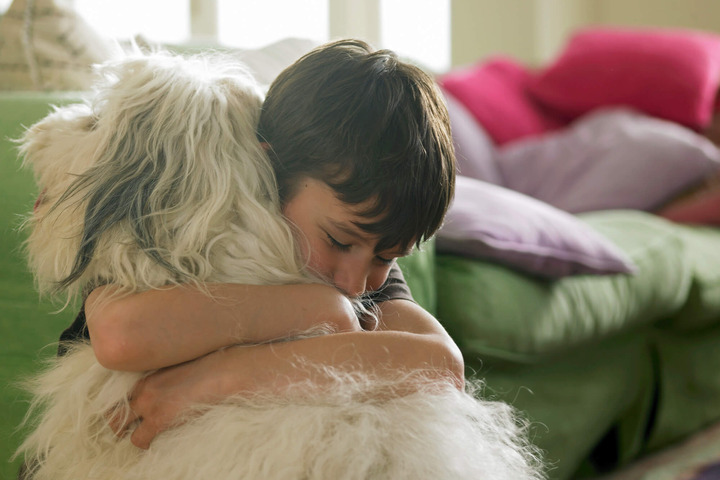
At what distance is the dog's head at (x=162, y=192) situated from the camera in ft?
2.02

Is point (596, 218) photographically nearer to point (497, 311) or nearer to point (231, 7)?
point (497, 311)

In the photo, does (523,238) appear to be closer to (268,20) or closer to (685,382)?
(685,382)

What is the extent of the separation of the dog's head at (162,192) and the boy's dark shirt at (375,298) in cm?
4

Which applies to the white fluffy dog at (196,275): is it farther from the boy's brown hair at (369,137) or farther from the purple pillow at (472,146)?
the purple pillow at (472,146)

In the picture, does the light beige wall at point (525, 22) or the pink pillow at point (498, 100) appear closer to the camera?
the pink pillow at point (498, 100)

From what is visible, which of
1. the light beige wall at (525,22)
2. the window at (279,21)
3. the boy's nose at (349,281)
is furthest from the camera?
the light beige wall at (525,22)

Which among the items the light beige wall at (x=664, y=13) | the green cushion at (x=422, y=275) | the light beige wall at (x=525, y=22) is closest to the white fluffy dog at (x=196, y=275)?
the green cushion at (x=422, y=275)

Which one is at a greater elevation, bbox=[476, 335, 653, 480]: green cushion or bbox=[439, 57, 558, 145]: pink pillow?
bbox=[439, 57, 558, 145]: pink pillow

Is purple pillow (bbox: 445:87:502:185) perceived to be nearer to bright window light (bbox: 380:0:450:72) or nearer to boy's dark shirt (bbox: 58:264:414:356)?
bright window light (bbox: 380:0:450:72)

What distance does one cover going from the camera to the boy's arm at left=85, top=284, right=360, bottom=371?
592 mm

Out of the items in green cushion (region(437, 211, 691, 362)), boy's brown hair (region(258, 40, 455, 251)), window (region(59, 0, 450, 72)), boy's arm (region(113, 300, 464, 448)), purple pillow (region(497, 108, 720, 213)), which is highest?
window (region(59, 0, 450, 72))

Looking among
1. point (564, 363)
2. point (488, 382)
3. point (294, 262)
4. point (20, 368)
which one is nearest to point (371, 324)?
point (294, 262)

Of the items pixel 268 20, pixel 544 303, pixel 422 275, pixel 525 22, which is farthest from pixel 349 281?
pixel 525 22

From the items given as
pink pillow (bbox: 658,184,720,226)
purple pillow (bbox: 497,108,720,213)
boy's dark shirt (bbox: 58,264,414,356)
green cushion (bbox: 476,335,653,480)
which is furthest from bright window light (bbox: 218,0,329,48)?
boy's dark shirt (bbox: 58,264,414,356)
